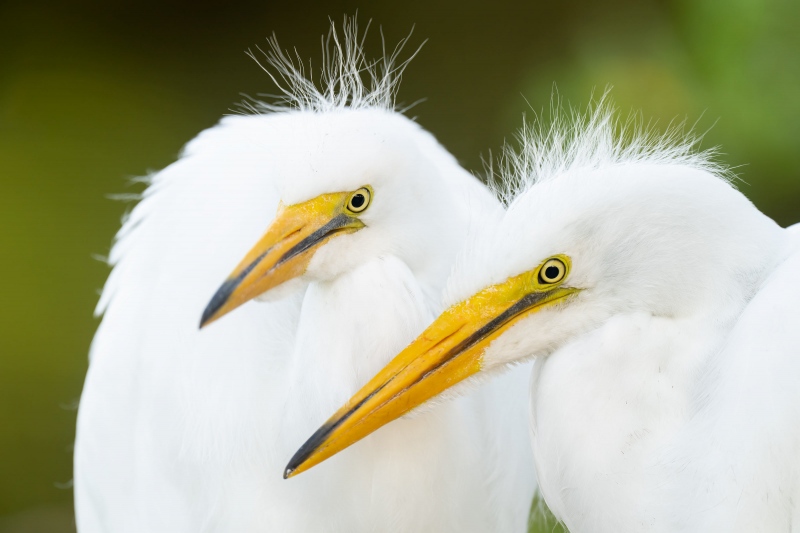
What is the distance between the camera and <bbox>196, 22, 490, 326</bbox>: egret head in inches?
50.1

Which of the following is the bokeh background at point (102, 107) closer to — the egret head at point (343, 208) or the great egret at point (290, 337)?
the great egret at point (290, 337)

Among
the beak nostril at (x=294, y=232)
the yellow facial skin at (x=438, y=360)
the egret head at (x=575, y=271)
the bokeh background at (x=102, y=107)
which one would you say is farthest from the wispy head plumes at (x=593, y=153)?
the bokeh background at (x=102, y=107)

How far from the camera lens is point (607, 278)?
1151 millimetres

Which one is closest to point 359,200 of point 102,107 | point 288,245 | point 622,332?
point 288,245

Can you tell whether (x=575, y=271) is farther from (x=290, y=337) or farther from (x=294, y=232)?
(x=290, y=337)

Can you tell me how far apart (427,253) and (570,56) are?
1450mm

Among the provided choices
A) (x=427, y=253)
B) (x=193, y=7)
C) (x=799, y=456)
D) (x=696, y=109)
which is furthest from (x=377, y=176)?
(x=193, y=7)

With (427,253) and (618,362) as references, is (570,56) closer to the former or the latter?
(427,253)

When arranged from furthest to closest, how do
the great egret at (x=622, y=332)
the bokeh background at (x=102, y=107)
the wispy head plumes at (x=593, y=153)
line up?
the bokeh background at (x=102, y=107) → the wispy head plumes at (x=593, y=153) → the great egret at (x=622, y=332)

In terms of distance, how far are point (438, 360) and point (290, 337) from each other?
0.41 m

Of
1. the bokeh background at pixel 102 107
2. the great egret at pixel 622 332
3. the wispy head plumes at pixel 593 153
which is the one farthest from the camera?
A: the bokeh background at pixel 102 107

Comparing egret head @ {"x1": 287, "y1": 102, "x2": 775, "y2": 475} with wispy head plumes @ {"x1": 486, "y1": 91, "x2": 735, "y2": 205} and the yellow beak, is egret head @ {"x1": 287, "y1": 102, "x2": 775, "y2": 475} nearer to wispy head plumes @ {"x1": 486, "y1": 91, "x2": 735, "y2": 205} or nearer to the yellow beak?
wispy head plumes @ {"x1": 486, "y1": 91, "x2": 735, "y2": 205}

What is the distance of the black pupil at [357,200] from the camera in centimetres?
131

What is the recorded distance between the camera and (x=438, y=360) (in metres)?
1.16
